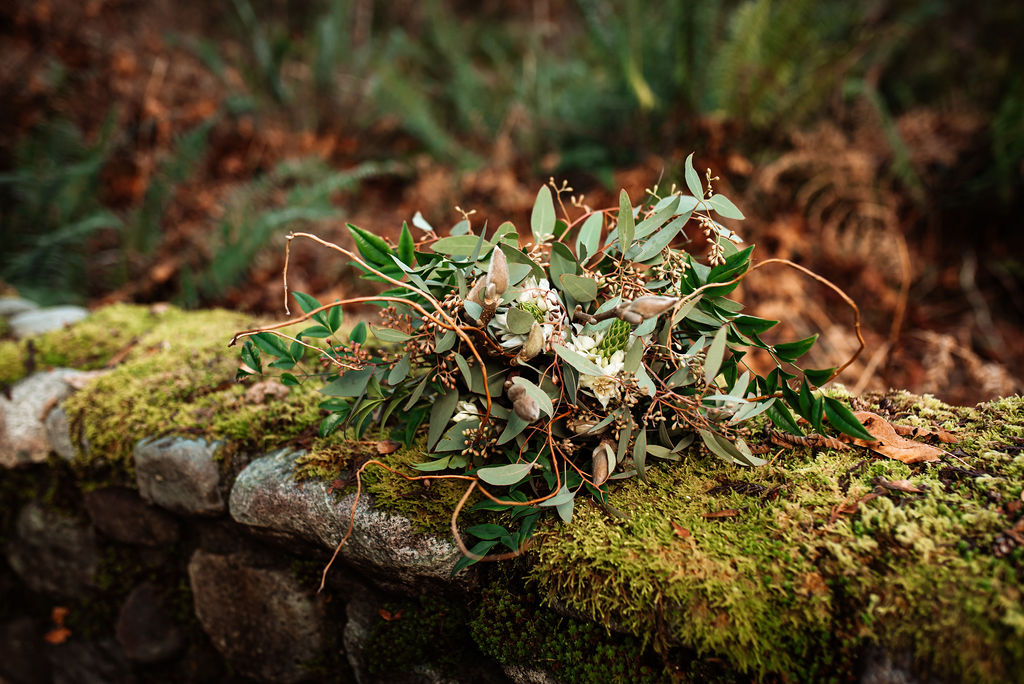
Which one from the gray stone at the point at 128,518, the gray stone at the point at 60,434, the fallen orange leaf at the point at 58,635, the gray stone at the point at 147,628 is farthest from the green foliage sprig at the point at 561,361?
the fallen orange leaf at the point at 58,635

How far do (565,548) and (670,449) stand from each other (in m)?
0.33

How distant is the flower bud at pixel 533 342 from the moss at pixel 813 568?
1.17ft

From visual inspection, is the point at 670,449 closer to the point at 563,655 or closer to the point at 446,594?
the point at 563,655

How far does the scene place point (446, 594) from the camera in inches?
47.4

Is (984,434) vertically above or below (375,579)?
above

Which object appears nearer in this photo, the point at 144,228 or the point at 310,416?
the point at 310,416

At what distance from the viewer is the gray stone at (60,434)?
1745mm

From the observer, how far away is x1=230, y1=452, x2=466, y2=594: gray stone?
1.14 meters

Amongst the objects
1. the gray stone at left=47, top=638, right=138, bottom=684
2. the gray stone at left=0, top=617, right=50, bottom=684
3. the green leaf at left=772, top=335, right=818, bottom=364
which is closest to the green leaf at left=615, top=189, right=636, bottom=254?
the green leaf at left=772, top=335, right=818, bottom=364

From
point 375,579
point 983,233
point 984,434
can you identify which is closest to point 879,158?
point 983,233

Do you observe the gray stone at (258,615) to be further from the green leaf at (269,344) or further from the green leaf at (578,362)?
the green leaf at (578,362)

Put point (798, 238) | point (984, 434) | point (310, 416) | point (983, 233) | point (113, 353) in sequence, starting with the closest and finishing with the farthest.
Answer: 1. point (984, 434)
2. point (310, 416)
3. point (113, 353)
4. point (798, 238)
5. point (983, 233)

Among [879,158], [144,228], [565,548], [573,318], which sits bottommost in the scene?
[565,548]

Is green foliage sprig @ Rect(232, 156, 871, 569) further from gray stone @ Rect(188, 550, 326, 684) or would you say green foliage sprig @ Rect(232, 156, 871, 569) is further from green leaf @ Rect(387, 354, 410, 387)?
gray stone @ Rect(188, 550, 326, 684)
